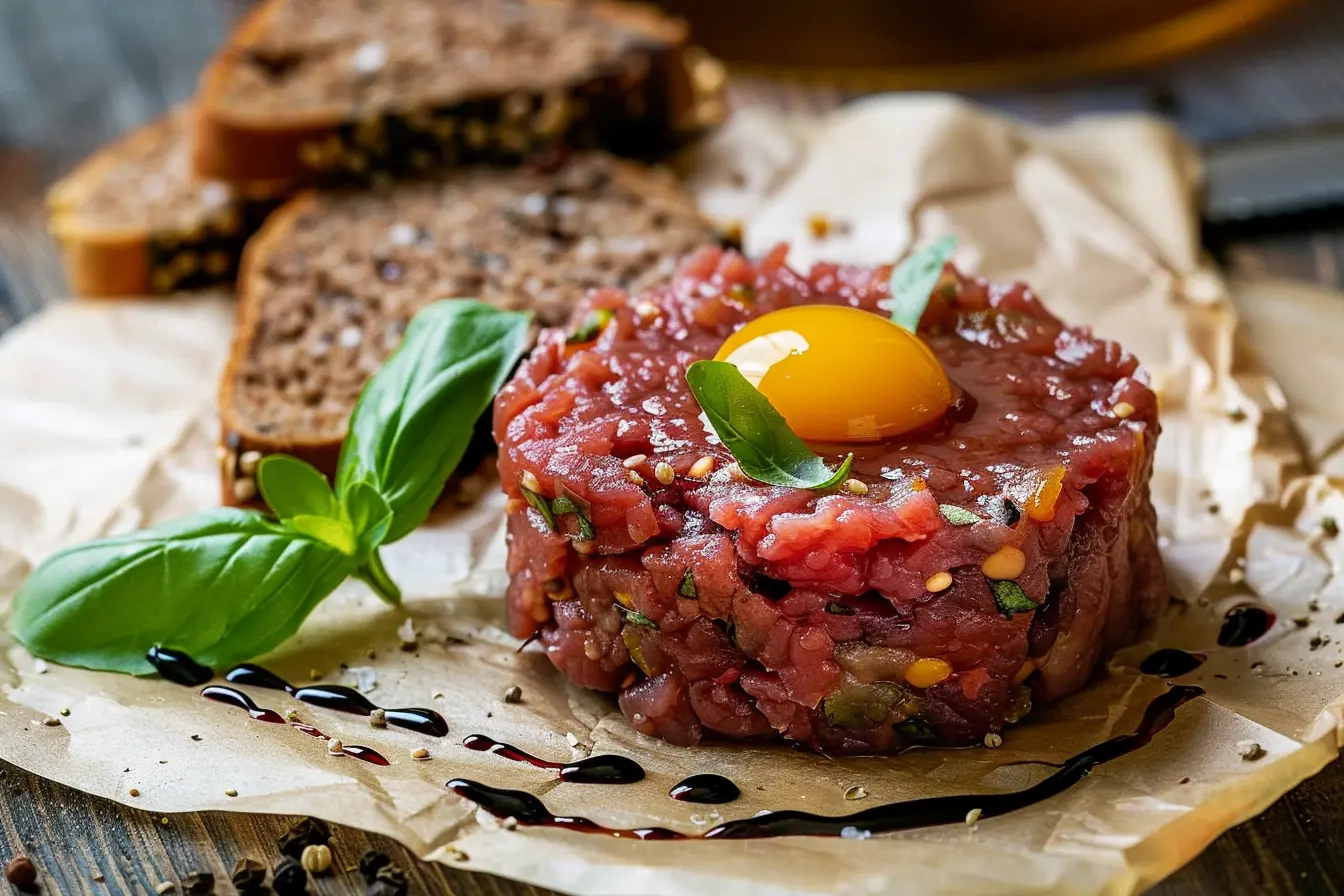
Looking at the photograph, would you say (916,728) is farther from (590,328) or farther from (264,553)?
(264,553)

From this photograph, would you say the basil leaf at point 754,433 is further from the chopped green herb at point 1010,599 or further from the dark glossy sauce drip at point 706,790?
the dark glossy sauce drip at point 706,790

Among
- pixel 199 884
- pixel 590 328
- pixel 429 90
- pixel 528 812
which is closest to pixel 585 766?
pixel 528 812

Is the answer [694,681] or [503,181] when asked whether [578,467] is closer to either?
[694,681]

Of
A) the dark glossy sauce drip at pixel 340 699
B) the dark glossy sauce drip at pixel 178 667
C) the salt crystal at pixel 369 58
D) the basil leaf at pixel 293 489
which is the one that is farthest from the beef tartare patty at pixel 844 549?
the salt crystal at pixel 369 58

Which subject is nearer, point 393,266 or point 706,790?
point 706,790

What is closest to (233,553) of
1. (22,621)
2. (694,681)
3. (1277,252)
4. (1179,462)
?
(22,621)

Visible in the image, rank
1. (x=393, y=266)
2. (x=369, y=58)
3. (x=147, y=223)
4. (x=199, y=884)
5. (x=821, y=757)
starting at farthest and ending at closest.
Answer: (x=369, y=58), (x=147, y=223), (x=393, y=266), (x=821, y=757), (x=199, y=884)

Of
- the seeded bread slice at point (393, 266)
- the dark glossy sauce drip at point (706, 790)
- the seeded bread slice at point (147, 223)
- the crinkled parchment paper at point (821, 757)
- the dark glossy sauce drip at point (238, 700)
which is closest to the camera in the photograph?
the crinkled parchment paper at point (821, 757)
